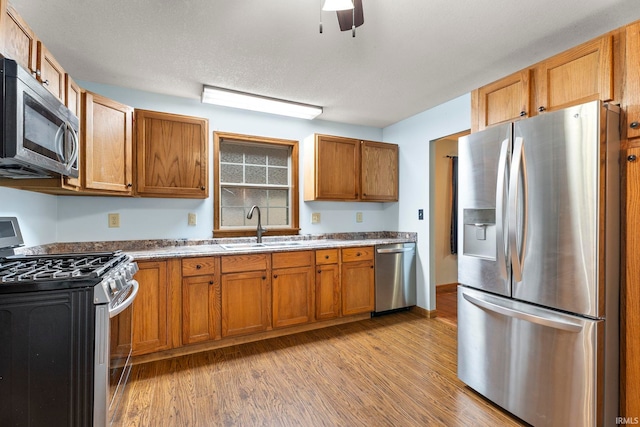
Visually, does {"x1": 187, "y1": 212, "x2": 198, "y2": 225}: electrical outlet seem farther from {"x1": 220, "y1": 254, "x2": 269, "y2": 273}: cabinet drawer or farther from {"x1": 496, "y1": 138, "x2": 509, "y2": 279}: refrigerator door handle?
{"x1": 496, "y1": 138, "x2": 509, "y2": 279}: refrigerator door handle

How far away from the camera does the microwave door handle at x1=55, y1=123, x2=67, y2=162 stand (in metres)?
1.51

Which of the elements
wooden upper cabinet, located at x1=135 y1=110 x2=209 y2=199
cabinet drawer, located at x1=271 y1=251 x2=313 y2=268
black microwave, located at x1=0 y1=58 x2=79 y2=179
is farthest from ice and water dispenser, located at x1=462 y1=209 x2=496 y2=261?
→ black microwave, located at x1=0 y1=58 x2=79 y2=179

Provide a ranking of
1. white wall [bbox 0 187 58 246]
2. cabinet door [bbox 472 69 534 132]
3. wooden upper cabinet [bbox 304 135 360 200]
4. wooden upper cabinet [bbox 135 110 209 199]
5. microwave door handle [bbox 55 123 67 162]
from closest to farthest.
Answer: microwave door handle [bbox 55 123 67 162] → white wall [bbox 0 187 58 246] → cabinet door [bbox 472 69 534 132] → wooden upper cabinet [bbox 135 110 209 199] → wooden upper cabinet [bbox 304 135 360 200]

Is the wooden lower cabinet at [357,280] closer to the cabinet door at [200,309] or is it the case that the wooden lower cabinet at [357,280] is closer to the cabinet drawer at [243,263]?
the cabinet drawer at [243,263]

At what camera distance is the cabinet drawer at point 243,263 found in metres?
2.62

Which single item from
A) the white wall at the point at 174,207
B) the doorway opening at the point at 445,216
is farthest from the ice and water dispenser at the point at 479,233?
the doorway opening at the point at 445,216

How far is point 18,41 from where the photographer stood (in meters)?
1.44

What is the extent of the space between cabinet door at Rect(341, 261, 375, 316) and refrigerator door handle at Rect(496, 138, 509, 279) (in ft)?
5.51

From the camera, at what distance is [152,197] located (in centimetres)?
283

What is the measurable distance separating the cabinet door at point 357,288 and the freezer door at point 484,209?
1337 millimetres

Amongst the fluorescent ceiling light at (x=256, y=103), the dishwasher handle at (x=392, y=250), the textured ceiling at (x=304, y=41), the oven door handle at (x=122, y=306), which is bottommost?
the oven door handle at (x=122, y=306)

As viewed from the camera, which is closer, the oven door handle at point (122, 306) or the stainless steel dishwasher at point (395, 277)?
the oven door handle at point (122, 306)

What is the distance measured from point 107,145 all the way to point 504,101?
307cm

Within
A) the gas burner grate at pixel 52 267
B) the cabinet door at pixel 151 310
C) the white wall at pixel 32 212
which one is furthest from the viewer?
the cabinet door at pixel 151 310
